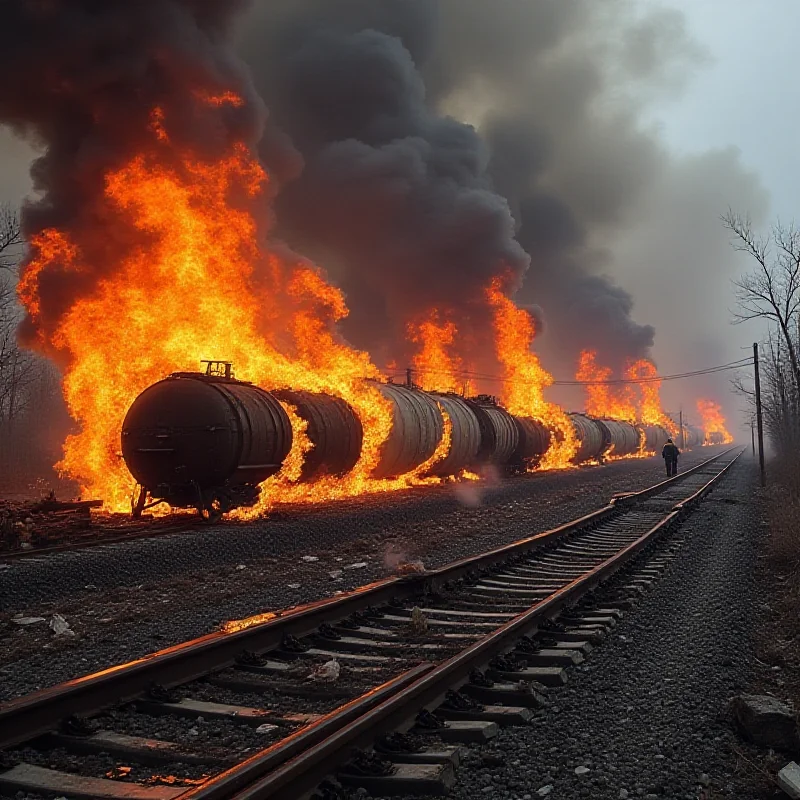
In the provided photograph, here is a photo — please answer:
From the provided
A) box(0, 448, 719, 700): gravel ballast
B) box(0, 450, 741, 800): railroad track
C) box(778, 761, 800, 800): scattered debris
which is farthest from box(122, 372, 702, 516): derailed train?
box(778, 761, 800, 800): scattered debris

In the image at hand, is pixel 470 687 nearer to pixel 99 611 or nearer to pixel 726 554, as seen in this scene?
pixel 99 611

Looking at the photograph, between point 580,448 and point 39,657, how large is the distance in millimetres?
34843

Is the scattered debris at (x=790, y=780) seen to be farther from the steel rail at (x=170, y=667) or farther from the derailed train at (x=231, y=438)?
the derailed train at (x=231, y=438)

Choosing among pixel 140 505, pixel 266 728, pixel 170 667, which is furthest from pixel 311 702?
pixel 140 505

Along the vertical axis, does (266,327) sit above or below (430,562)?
above

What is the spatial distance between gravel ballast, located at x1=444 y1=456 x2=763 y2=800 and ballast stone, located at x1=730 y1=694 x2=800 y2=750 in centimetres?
14

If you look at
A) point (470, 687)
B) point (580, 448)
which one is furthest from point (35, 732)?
point (580, 448)

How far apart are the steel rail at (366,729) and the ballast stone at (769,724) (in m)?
1.83

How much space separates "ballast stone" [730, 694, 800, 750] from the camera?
3.71 m

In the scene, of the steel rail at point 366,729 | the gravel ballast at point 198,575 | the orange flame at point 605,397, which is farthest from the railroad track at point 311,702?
the orange flame at point 605,397

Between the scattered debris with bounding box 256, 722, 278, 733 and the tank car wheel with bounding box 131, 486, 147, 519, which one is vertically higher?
the tank car wheel with bounding box 131, 486, 147, 519

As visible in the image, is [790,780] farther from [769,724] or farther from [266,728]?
[266,728]

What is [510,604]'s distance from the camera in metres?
7.14

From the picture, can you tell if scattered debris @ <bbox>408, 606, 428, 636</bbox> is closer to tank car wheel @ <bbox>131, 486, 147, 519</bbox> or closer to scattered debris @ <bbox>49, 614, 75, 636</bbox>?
scattered debris @ <bbox>49, 614, 75, 636</bbox>
